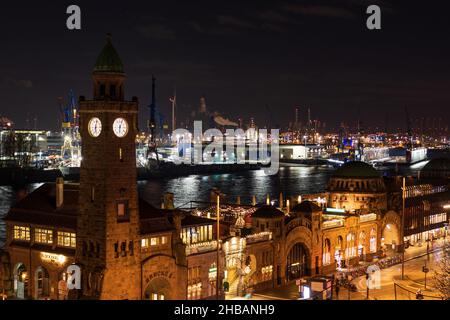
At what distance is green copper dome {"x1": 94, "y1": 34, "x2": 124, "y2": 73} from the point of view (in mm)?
47656

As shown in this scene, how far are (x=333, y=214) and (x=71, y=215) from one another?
36772mm

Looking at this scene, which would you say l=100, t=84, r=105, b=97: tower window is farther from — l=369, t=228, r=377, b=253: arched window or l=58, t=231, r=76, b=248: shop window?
l=369, t=228, r=377, b=253: arched window

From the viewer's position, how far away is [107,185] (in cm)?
4738

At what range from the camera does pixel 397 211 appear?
3492 inches

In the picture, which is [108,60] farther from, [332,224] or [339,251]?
[339,251]

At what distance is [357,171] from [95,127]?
49.0 meters

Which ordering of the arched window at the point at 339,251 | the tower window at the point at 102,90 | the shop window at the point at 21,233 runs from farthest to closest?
the arched window at the point at 339,251 < the shop window at the point at 21,233 < the tower window at the point at 102,90

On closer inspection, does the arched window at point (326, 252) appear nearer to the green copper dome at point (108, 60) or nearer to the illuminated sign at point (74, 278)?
the illuminated sign at point (74, 278)

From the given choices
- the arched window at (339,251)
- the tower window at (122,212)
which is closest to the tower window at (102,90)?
the tower window at (122,212)

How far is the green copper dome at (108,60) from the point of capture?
47.7m

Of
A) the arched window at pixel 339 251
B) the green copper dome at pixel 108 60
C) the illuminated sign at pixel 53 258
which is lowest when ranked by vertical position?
the arched window at pixel 339 251

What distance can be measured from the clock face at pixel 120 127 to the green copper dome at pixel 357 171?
155ft

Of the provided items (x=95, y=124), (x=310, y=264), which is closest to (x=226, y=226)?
(x=310, y=264)

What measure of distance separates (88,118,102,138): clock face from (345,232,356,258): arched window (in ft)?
126
